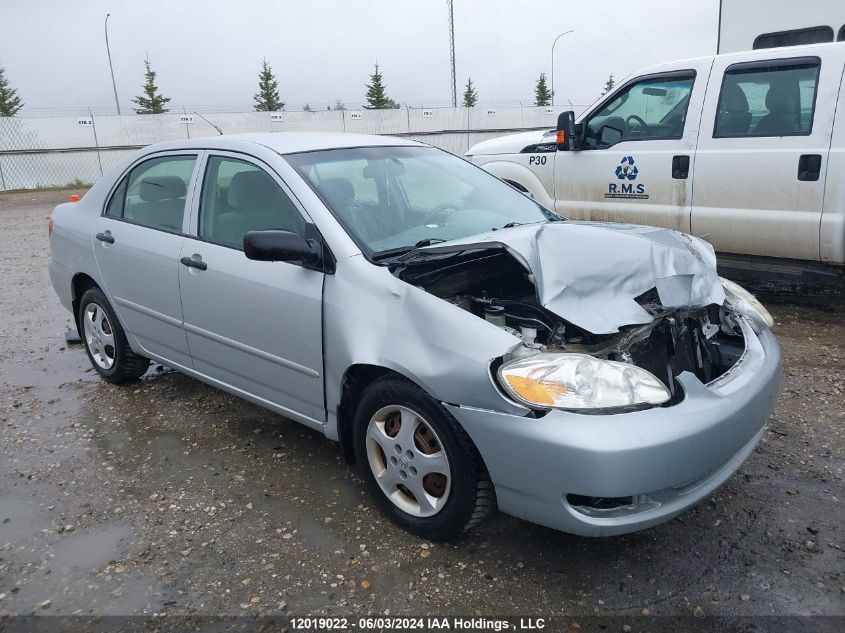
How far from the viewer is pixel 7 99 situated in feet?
207

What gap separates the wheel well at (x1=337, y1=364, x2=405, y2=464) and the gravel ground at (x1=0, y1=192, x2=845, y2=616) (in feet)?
1.02

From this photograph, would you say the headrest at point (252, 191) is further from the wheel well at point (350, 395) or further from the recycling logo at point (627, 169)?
the recycling logo at point (627, 169)

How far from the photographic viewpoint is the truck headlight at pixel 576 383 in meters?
2.42

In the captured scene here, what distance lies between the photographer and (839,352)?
4926 millimetres

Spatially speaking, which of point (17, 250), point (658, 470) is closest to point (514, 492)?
point (658, 470)

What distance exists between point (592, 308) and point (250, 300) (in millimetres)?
1631

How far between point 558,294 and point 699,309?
2.59 ft

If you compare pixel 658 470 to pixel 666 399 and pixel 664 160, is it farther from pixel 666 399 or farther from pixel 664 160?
pixel 664 160

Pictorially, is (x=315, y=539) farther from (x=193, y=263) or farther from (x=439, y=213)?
(x=439, y=213)

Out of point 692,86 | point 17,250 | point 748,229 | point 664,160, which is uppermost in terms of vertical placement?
point 692,86

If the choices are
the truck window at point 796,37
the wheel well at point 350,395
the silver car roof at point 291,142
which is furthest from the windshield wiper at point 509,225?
the truck window at point 796,37

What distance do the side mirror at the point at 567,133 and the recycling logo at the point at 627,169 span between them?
0.49 m

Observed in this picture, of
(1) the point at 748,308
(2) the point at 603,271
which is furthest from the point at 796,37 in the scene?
(2) the point at 603,271

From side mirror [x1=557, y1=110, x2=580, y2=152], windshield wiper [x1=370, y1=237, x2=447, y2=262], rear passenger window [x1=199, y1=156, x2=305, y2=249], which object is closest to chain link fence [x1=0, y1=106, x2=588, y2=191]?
side mirror [x1=557, y1=110, x2=580, y2=152]
